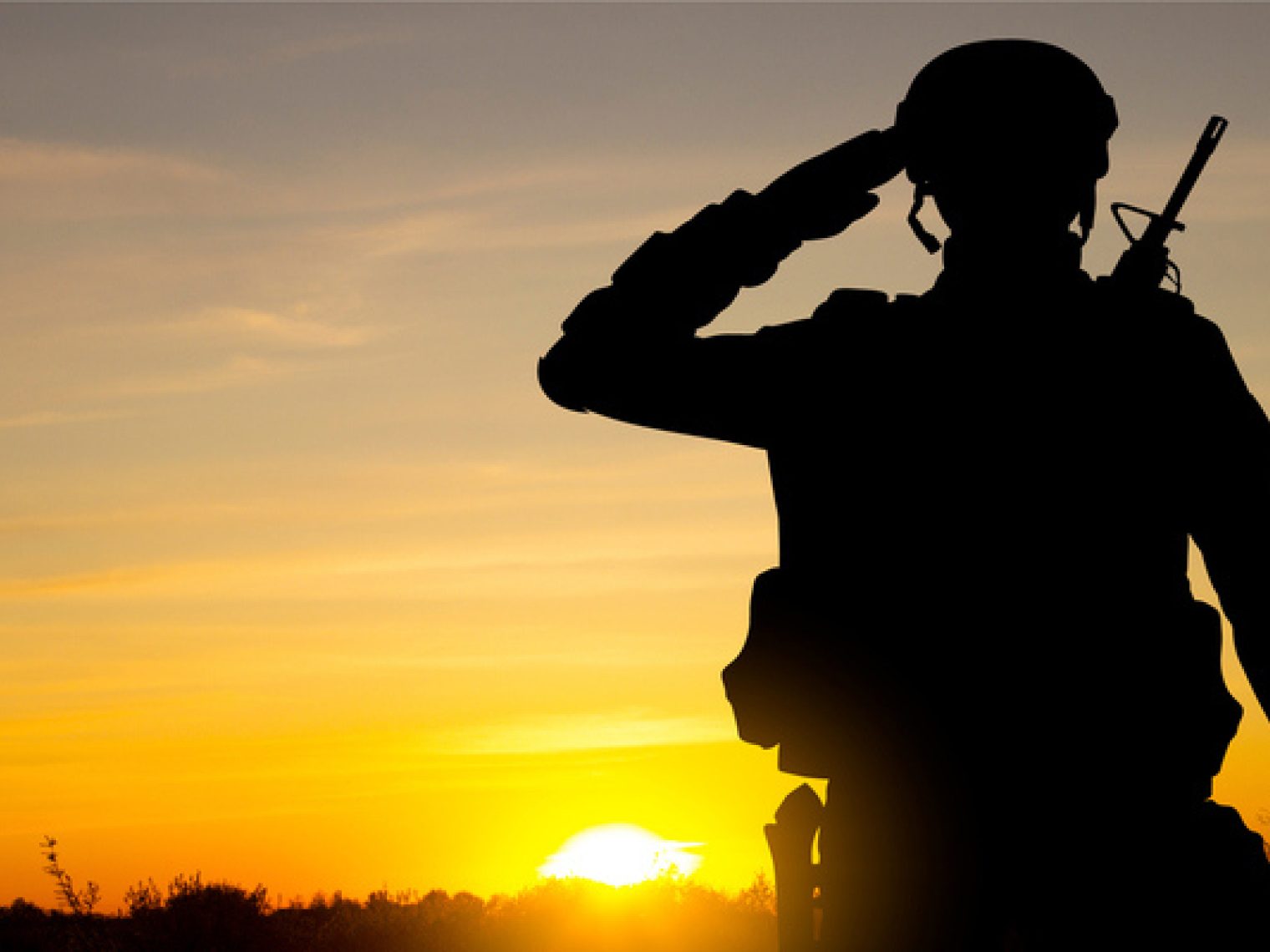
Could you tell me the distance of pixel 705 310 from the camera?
4414 millimetres

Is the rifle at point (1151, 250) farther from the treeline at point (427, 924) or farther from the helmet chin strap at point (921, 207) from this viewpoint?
the treeline at point (427, 924)

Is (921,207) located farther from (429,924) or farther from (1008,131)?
(429,924)

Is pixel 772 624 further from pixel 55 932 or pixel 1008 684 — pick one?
pixel 55 932

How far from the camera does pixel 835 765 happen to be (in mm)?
4223

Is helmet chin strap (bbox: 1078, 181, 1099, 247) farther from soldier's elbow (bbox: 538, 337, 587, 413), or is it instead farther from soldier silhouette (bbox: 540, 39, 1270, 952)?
soldier's elbow (bbox: 538, 337, 587, 413)

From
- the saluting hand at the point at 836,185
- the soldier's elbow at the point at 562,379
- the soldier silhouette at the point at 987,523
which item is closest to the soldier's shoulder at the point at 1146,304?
the soldier silhouette at the point at 987,523

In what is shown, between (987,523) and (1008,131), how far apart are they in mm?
→ 928

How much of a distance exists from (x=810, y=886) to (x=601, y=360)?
1378 mm

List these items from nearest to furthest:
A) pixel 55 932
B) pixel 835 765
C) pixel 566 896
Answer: pixel 835 765 < pixel 55 932 < pixel 566 896

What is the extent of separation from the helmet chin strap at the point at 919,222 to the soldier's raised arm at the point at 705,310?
3.2 inches

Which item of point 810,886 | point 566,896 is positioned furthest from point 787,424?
point 566,896

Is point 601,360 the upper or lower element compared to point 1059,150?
lower

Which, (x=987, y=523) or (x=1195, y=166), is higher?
(x=1195, y=166)

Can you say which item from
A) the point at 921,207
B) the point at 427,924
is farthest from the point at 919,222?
the point at 427,924
